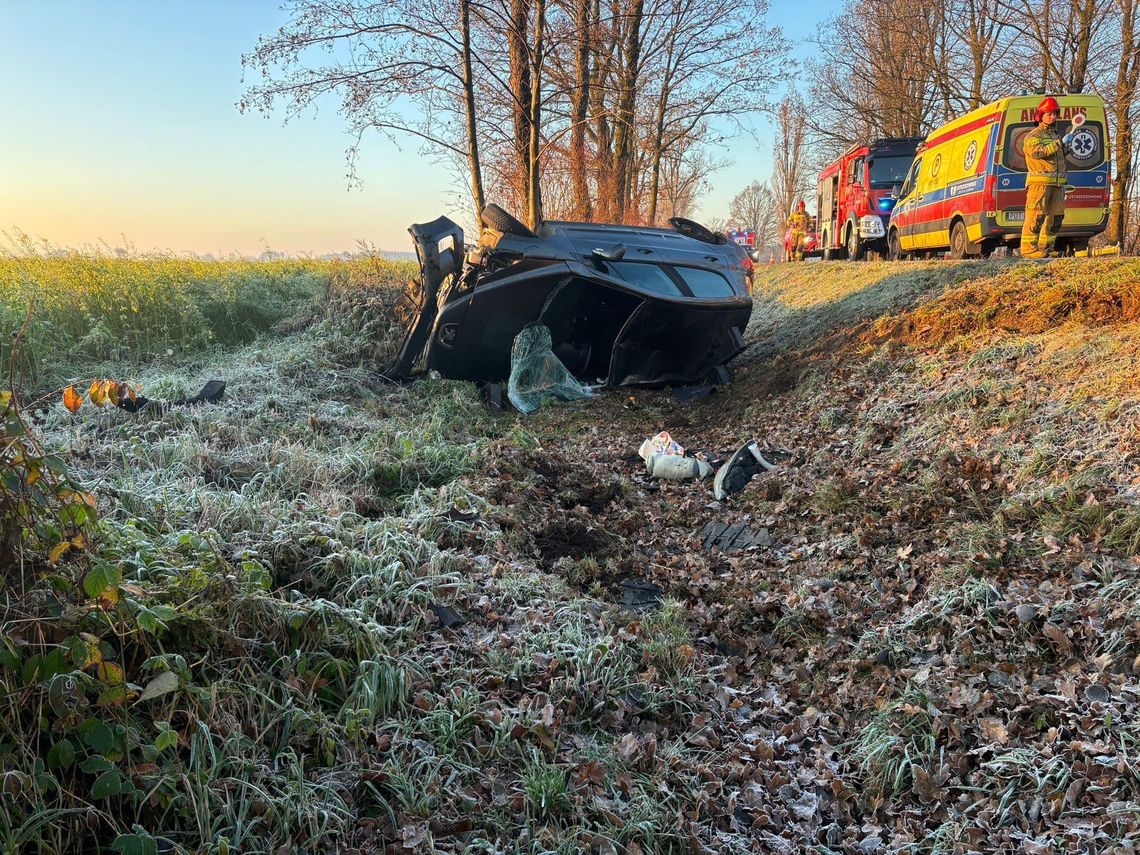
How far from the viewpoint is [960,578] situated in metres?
3.81

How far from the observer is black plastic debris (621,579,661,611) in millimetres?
4230

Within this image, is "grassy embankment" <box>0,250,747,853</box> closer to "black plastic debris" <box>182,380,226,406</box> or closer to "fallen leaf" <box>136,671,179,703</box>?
"fallen leaf" <box>136,671,179,703</box>

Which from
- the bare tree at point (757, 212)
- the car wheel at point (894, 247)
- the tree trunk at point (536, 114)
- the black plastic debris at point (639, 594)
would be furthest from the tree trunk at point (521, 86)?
the bare tree at point (757, 212)

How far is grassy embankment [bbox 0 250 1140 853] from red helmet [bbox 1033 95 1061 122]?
230 inches

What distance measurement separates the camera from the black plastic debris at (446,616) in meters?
3.41

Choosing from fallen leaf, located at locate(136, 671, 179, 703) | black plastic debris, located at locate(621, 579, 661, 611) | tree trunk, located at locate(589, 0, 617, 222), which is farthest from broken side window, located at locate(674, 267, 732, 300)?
tree trunk, located at locate(589, 0, 617, 222)

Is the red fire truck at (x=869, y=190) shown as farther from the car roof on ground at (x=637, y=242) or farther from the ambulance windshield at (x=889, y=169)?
the car roof on ground at (x=637, y=242)

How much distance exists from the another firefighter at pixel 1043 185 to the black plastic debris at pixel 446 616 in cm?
983

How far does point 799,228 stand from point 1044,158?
536 inches

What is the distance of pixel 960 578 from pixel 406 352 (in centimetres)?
618

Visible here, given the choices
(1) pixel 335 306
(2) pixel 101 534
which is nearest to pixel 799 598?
(2) pixel 101 534

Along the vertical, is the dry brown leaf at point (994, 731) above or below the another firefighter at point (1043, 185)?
below

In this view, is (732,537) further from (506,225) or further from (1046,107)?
(1046,107)

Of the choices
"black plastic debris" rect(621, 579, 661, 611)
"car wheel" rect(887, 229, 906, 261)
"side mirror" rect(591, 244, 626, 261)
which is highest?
"car wheel" rect(887, 229, 906, 261)
